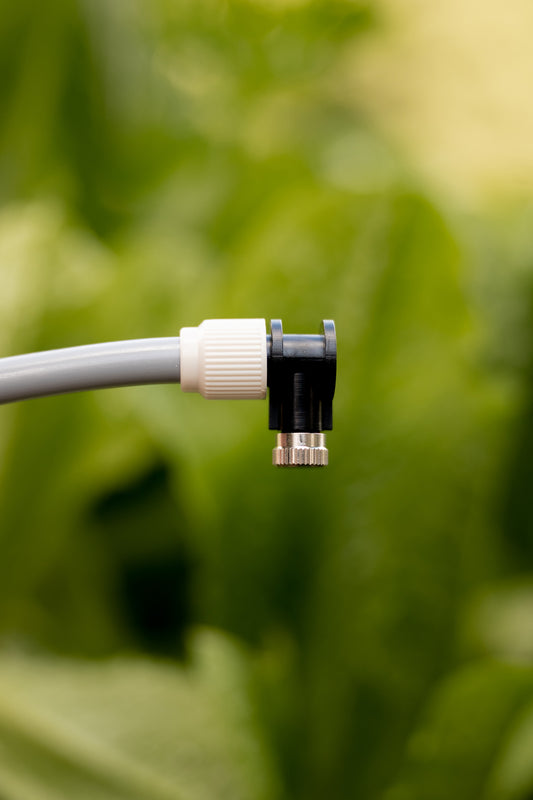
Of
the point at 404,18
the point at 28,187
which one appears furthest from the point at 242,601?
the point at 404,18

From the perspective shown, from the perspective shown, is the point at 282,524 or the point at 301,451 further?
the point at 282,524

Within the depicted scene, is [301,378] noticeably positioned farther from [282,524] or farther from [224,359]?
[282,524]

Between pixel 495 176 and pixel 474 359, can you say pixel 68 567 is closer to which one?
pixel 474 359

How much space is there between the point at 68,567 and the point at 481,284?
24cm

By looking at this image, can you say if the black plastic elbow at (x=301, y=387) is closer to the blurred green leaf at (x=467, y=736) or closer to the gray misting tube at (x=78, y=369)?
the gray misting tube at (x=78, y=369)

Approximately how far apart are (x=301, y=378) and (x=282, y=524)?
0.49 ft

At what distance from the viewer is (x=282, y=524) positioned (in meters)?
0.31

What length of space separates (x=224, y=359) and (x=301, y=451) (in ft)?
0.08

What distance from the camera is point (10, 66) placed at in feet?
1.51

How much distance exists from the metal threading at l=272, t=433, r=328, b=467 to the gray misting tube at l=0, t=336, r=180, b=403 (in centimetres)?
3

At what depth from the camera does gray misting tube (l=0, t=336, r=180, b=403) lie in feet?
0.49

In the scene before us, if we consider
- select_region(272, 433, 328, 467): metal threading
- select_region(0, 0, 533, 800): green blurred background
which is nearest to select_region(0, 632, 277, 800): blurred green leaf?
select_region(0, 0, 533, 800): green blurred background

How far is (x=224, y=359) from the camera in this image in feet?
0.52

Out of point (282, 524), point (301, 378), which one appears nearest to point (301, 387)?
point (301, 378)
